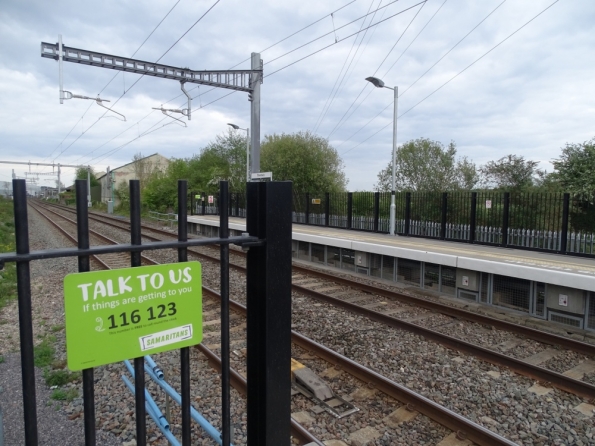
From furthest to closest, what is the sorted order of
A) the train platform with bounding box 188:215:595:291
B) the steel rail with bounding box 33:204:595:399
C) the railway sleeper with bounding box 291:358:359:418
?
1. the train platform with bounding box 188:215:595:291
2. the steel rail with bounding box 33:204:595:399
3. the railway sleeper with bounding box 291:358:359:418

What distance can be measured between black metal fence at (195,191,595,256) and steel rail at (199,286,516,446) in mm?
9720

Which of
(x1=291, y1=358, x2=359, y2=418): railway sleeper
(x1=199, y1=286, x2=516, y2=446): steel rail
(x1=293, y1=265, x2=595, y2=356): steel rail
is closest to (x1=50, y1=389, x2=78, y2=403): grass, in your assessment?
(x1=199, y1=286, x2=516, y2=446): steel rail

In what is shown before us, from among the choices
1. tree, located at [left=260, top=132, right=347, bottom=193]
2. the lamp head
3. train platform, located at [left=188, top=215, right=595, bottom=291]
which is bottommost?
train platform, located at [left=188, top=215, right=595, bottom=291]

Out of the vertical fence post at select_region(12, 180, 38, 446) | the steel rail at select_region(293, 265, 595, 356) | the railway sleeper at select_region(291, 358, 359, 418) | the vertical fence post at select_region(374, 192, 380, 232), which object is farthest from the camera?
the vertical fence post at select_region(374, 192, 380, 232)

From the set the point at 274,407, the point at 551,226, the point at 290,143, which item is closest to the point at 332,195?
the point at 551,226

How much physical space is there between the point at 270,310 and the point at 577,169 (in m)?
17.6

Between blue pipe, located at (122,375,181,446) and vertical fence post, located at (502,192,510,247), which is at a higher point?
vertical fence post, located at (502,192,510,247)

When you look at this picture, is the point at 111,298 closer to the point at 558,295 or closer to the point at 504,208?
the point at 558,295

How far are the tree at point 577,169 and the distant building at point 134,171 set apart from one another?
44.8m

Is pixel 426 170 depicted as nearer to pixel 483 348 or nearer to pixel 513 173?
pixel 513 173

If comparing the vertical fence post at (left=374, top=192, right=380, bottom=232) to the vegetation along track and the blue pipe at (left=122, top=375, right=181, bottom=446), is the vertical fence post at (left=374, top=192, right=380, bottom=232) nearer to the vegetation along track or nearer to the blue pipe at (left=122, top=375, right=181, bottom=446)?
the vegetation along track

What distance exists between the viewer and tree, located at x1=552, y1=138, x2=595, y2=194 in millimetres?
15148

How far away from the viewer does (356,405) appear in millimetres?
4652

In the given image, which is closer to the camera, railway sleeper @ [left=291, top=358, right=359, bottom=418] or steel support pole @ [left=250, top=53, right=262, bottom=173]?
railway sleeper @ [left=291, top=358, right=359, bottom=418]
